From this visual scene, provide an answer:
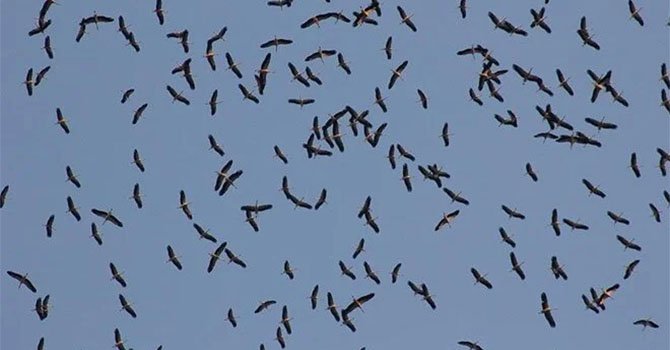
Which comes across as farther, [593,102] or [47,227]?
[47,227]

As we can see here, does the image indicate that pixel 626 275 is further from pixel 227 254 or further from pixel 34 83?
pixel 34 83

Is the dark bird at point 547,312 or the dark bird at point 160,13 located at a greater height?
the dark bird at point 160,13

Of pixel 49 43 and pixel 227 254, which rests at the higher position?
pixel 49 43

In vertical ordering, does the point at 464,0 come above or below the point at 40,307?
above

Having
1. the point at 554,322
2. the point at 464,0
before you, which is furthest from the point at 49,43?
the point at 554,322

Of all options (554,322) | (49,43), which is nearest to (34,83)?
(49,43)

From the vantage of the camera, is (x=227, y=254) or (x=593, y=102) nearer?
(x=593, y=102)

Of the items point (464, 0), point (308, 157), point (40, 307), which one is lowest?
point (40, 307)

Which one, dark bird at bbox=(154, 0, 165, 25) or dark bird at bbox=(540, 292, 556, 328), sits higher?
dark bird at bbox=(154, 0, 165, 25)

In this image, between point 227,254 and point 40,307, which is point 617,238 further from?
point 40,307
